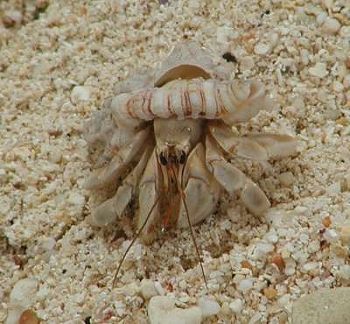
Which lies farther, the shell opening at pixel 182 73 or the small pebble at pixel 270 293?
the shell opening at pixel 182 73

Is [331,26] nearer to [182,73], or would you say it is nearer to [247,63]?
[247,63]

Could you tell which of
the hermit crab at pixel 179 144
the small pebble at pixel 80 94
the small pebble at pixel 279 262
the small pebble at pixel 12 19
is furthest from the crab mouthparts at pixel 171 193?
the small pebble at pixel 12 19

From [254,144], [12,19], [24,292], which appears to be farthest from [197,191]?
[12,19]

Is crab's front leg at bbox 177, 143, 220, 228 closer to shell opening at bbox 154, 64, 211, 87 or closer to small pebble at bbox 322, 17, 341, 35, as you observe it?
shell opening at bbox 154, 64, 211, 87

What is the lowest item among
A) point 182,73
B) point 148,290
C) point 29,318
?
point 29,318

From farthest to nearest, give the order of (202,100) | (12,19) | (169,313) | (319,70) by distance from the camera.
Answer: (12,19)
(319,70)
(202,100)
(169,313)

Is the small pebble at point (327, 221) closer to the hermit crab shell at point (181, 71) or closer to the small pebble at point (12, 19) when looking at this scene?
the hermit crab shell at point (181, 71)
